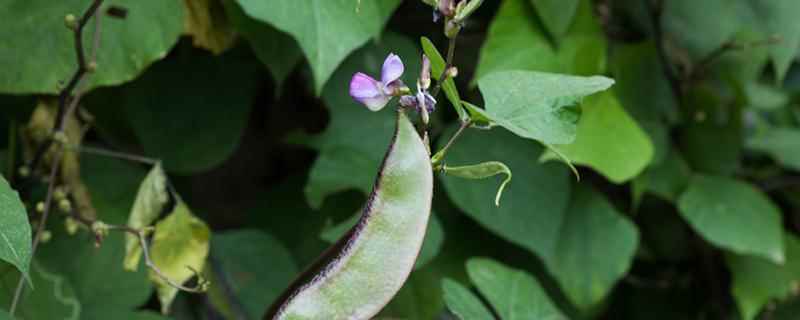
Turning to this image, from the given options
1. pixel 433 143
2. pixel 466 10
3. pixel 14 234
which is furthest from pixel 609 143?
pixel 14 234

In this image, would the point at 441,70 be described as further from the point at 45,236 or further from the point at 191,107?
the point at 191,107

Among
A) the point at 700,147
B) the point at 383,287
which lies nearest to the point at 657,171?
the point at 700,147

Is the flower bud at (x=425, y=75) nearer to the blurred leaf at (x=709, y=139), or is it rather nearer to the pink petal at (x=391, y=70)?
the pink petal at (x=391, y=70)

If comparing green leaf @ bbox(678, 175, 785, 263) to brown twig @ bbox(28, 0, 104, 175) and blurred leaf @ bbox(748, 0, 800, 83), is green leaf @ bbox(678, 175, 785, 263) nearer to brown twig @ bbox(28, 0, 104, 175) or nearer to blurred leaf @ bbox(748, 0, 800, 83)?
blurred leaf @ bbox(748, 0, 800, 83)

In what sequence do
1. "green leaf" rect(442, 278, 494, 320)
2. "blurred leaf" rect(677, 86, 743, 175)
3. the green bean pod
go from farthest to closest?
"blurred leaf" rect(677, 86, 743, 175) < "green leaf" rect(442, 278, 494, 320) < the green bean pod

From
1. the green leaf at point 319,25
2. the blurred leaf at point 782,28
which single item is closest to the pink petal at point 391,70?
the green leaf at point 319,25

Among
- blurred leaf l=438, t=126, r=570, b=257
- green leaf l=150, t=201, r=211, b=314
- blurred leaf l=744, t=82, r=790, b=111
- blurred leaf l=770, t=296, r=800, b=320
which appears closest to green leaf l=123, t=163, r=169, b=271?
green leaf l=150, t=201, r=211, b=314
